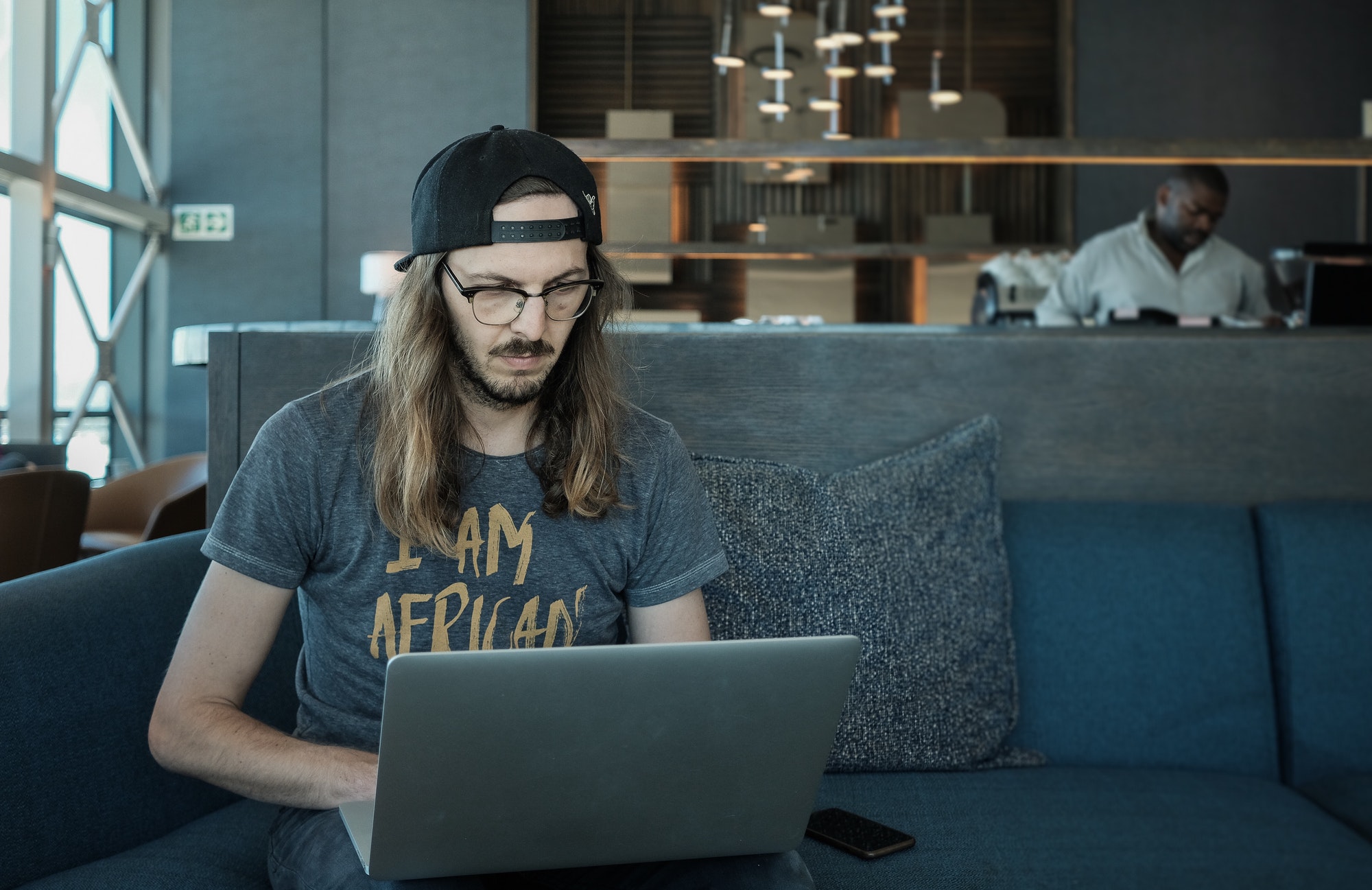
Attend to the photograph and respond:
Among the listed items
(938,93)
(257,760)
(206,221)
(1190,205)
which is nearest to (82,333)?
(206,221)

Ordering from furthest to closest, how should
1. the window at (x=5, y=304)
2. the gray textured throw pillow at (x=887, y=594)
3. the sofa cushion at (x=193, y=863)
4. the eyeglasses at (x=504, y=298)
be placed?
the window at (x=5, y=304) → the gray textured throw pillow at (x=887, y=594) → the eyeglasses at (x=504, y=298) → the sofa cushion at (x=193, y=863)

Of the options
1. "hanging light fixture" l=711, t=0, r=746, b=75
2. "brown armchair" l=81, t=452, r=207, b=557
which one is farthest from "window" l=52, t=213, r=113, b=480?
"hanging light fixture" l=711, t=0, r=746, b=75

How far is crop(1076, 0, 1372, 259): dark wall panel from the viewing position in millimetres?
7125

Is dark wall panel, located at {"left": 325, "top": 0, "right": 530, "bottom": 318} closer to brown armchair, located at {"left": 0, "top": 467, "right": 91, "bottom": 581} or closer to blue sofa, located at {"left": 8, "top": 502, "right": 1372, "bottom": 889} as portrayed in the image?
brown armchair, located at {"left": 0, "top": 467, "right": 91, "bottom": 581}

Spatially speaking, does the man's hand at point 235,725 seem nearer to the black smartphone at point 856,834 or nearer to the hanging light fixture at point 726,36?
the black smartphone at point 856,834

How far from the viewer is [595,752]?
→ 3.31 ft

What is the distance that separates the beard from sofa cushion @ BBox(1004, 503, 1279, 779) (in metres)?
0.99

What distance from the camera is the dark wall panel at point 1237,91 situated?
23.4 ft

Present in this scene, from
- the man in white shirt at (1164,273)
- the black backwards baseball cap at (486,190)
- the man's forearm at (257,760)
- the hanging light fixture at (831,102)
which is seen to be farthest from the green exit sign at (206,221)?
the man's forearm at (257,760)

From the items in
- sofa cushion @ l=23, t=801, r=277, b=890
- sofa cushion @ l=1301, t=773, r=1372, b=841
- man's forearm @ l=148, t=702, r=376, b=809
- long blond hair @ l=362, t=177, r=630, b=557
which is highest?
long blond hair @ l=362, t=177, r=630, b=557

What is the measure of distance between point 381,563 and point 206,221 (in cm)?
612

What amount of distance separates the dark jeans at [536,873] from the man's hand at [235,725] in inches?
1.6

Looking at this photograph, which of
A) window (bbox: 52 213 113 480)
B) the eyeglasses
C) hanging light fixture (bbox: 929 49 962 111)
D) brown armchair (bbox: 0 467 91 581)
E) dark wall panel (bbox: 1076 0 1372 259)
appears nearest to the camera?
the eyeglasses

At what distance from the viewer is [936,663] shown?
184 centimetres
